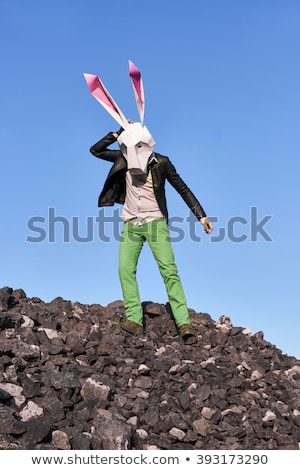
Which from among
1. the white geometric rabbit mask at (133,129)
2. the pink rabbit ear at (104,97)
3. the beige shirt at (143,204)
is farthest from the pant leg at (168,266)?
the pink rabbit ear at (104,97)

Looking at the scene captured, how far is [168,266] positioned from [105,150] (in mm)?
1797

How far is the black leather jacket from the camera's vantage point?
25.8 ft

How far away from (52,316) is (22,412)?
275 cm

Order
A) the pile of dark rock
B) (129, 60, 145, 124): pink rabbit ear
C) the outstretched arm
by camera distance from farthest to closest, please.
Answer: the outstretched arm
(129, 60, 145, 124): pink rabbit ear
the pile of dark rock

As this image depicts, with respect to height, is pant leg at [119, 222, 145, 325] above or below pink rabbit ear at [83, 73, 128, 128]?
below

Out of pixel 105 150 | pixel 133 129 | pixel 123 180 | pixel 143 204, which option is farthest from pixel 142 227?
pixel 133 129

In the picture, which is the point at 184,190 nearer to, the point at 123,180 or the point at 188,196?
the point at 188,196

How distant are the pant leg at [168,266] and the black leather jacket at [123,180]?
27cm

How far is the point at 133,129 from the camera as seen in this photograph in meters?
7.66

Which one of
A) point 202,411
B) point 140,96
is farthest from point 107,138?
point 202,411

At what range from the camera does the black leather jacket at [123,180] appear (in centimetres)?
788

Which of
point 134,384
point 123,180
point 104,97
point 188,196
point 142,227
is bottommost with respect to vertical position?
point 134,384

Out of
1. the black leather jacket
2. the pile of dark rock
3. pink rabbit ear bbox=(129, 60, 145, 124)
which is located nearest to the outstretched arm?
the black leather jacket

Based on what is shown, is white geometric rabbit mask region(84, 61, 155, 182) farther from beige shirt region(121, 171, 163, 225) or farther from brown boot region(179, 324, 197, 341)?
brown boot region(179, 324, 197, 341)
